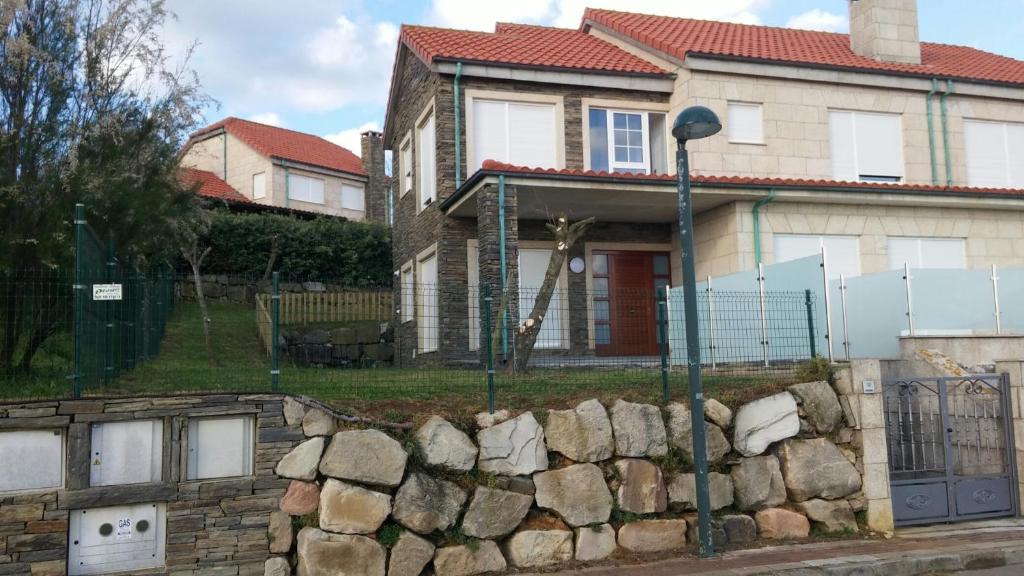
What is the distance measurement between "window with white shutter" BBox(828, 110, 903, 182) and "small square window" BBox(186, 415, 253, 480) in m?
14.4

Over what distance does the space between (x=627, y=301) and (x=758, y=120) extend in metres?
6.57

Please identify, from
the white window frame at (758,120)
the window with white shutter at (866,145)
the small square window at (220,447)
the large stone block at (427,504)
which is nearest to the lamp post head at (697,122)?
the large stone block at (427,504)

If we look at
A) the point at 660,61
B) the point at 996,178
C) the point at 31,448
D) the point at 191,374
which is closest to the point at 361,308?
the point at 191,374

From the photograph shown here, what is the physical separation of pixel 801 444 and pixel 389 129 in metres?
15.7

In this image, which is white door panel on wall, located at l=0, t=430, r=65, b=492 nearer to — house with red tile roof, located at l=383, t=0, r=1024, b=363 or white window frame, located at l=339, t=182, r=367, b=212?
house with red tile roof, located at l=383, t=0, r=1024, b=363

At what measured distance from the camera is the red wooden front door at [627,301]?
41.1ft

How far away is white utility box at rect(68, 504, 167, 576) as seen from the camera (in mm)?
7055

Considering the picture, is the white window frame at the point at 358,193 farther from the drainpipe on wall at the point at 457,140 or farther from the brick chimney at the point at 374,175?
the drainpipe on wall at the point at 457,140

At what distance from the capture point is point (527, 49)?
57.2 ft

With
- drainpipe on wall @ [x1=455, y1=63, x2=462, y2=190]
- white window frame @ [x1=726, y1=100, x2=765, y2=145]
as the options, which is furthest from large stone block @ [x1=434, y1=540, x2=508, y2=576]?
white window frame @ [x1=726, y1=100, x2=765, y2=145]

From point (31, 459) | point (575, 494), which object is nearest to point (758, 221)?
point (575, 494)

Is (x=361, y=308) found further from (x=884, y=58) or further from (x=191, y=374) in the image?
(x=884, y=58)

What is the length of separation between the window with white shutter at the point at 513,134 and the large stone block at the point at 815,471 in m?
8.76

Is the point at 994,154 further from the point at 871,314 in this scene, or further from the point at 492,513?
the point at 492,513
